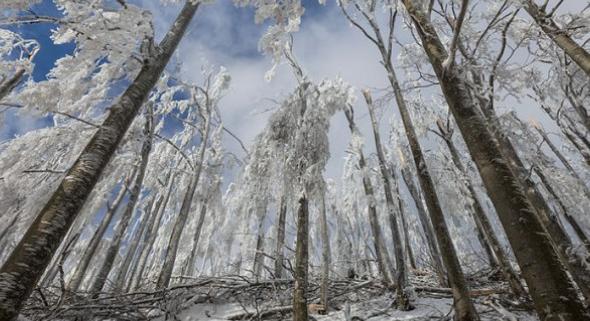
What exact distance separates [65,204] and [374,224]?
232 inches

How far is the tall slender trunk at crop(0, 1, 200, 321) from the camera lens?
241cm

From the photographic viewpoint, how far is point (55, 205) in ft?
9.45

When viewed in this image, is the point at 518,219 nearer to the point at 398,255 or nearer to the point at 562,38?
the point at 398,255

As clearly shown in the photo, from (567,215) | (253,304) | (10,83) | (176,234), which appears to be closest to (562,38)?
(253,304)

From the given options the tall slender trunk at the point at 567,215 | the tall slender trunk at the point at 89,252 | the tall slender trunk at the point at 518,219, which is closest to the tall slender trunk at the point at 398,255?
the tall slender trunk at the point at 518,219

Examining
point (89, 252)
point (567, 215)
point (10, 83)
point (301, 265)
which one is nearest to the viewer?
point (301, 265)

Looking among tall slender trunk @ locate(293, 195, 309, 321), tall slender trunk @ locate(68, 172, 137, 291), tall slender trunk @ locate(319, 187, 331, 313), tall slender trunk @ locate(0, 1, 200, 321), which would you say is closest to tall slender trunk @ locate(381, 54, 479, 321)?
tall slender trunk @ locate(293, 195, 309, 321)

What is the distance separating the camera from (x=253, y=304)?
206 inches

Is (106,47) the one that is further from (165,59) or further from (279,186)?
(279,186)

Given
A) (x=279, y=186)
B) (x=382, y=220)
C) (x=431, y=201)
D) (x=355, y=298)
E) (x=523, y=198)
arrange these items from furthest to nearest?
(x=382, y=220) → (x=279, y=186) → (x=355, y=298) → (x=431, y=201) → (x=523, y=198)

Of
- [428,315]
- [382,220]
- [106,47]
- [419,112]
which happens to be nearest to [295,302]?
[428,315]

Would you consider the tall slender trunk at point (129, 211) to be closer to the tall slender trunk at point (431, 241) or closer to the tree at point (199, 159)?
the tree at point (199, 159)

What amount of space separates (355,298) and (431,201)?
2.98 metres

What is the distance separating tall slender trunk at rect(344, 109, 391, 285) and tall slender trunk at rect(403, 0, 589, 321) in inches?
172
